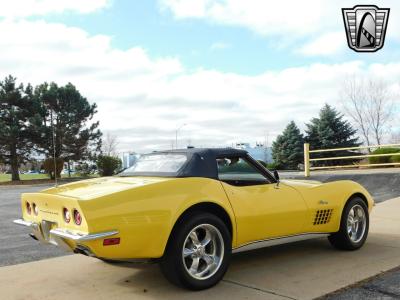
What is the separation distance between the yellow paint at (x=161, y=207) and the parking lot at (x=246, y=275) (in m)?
0.41

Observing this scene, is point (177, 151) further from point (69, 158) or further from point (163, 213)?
point (69, 158)

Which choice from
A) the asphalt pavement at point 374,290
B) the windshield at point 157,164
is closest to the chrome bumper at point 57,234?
the windshield at point 157,164

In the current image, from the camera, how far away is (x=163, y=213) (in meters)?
4.22

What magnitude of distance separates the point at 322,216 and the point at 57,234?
3.29m

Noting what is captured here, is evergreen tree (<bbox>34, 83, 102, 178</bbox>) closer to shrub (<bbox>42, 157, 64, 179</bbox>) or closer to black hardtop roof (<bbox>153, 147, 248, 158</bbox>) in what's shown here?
shrub (<bbox>42, 157, 64, 179</bbox>)

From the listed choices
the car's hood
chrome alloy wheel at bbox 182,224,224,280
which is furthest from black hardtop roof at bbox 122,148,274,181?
chrome alloy wheel at bbox 182,224,224,280

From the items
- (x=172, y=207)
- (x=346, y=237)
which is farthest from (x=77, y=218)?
(x=346, y=237)

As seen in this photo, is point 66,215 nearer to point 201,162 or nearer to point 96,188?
point 96,188

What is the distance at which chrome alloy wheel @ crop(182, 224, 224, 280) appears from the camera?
4469mm

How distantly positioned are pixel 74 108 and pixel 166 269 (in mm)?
40479

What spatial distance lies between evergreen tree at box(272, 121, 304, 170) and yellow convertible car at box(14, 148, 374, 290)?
111 ft

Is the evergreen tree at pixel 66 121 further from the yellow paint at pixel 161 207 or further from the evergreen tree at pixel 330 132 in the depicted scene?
the yellow paint at pixel 161 207

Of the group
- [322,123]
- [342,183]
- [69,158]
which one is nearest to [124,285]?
[342,183]

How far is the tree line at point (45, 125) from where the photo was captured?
3897 cm
